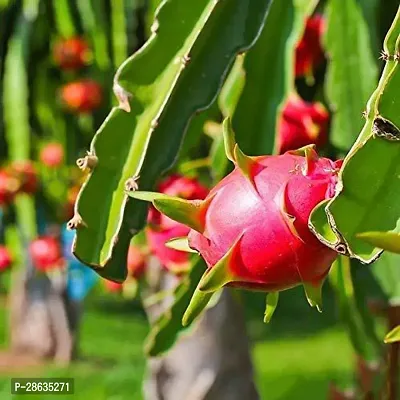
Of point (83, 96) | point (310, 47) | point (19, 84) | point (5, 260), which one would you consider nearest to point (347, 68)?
point (310, 47)

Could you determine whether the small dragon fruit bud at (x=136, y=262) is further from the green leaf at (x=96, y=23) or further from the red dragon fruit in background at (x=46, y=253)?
the red dragon fruit in background at (x=46, y=253)

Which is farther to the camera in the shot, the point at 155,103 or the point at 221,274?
the point at 155,103

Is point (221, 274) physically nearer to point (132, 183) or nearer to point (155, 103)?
point (132, 183)

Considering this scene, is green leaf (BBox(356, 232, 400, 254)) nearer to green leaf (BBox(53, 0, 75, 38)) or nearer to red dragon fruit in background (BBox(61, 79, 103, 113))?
green leaf (BBox(53, 0, 75, 38))

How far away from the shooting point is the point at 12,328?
6793mm

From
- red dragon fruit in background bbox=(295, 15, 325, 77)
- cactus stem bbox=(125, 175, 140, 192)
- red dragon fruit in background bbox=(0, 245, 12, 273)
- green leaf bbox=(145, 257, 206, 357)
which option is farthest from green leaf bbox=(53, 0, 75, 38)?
cactus stem bbox=(125, 175, 140, 192)

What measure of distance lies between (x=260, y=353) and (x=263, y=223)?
7.18 m

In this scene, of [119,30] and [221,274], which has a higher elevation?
[221,274]

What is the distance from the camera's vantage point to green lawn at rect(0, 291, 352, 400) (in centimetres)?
567

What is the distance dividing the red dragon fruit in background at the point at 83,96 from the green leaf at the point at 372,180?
8.56ft

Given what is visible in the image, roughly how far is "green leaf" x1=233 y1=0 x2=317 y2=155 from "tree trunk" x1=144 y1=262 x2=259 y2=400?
0.72m

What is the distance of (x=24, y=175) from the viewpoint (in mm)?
3277

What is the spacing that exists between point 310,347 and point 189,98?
23.1 ft

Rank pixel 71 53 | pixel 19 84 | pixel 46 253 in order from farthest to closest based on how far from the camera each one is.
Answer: pixel 46 253 < pixel 71 53 < pixel 19 84
